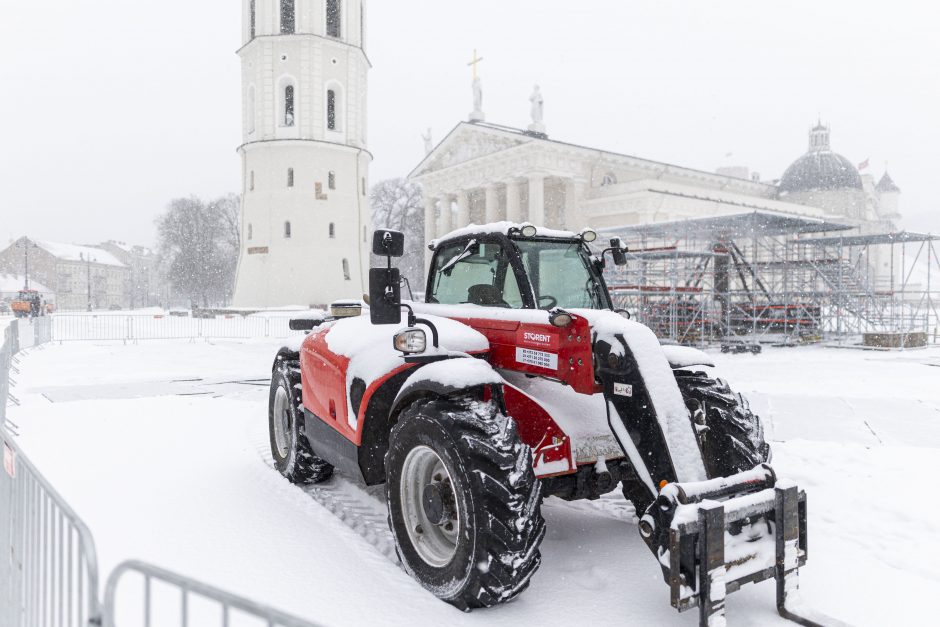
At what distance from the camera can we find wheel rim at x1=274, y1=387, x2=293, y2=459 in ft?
22.0

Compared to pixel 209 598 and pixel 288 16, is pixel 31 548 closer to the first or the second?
pixel 209 598

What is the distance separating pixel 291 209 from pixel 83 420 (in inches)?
1346

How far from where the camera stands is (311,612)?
363cm

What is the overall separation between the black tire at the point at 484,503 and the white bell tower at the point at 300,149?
3944cm

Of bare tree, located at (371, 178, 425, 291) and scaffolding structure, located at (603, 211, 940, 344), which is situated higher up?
bare tree, located at (371, 178, 425, 291)

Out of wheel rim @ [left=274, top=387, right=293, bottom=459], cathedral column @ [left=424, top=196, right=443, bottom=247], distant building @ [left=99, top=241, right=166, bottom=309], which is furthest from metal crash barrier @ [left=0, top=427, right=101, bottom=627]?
distant building @ [left=99, top=241, right=166, bottom=309]

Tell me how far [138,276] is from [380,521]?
436 ft

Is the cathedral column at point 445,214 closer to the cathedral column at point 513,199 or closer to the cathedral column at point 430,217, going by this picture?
the cathedral column at point 430,217

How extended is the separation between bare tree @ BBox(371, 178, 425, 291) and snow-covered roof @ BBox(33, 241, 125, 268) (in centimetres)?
5462

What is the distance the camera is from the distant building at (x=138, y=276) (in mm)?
111637

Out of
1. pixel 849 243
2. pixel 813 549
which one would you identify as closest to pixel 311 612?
pixel 813 549

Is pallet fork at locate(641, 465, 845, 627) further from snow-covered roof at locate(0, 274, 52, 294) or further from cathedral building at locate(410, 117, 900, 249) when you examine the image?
snow-covered roof at locate(0, 274, 52, 294)

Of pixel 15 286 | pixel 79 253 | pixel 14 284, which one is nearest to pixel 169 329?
pixel 15 286

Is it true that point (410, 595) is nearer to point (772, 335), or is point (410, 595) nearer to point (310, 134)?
point (772, 335)
